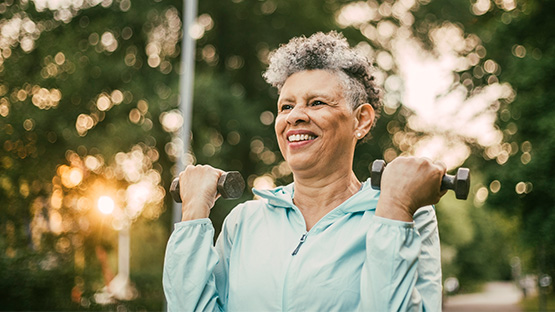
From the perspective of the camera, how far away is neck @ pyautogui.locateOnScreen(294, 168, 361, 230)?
7.23ft

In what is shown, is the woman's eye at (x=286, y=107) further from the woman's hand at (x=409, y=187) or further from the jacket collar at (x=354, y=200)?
the woman's hand at (x=409, y=187)

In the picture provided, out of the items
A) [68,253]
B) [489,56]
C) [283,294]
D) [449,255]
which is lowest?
[449,255]

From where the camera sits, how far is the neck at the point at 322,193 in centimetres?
220

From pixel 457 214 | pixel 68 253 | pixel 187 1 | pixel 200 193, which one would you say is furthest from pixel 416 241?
pixel 457 214

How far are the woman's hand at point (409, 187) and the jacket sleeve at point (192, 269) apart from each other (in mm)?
622

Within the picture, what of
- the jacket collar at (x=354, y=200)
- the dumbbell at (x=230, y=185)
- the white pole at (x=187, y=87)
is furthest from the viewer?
the white pole at (x=187, y=87)

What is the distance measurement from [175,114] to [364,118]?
Answer: 12655 millimetres

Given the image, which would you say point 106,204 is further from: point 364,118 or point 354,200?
point 354,200

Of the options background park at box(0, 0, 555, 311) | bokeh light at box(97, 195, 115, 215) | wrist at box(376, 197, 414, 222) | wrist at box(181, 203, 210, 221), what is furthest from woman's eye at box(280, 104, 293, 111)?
bokeh light at box(97, 195, 115, 215)

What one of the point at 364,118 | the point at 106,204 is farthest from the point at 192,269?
the point at 106,204

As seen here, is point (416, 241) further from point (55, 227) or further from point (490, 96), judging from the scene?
point (55, 227)

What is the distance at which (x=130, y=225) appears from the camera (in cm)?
1566

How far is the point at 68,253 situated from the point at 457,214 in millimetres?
24540

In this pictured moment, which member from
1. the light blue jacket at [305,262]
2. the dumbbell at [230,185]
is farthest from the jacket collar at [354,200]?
the dumbbell at [230,185]
